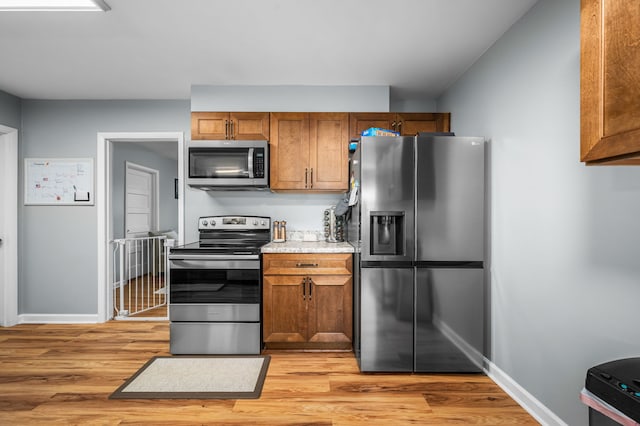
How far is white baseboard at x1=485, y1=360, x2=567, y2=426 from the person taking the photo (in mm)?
1889

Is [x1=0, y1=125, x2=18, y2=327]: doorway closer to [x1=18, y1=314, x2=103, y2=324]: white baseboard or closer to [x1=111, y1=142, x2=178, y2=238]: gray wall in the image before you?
[x1=18, y1=314, x2=103, y2=324]: white baseboard

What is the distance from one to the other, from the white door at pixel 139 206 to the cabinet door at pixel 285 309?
3383 millimetres

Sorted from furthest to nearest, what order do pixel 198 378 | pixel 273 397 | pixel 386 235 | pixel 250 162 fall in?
pixel 250 162
pixel 386 235
pixel 198 378
pixel 273 397

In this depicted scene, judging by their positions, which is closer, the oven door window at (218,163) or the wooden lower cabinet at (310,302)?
the wooden lower cabinet at (310,302)

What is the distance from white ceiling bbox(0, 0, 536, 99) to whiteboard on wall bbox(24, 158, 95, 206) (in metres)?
0.75

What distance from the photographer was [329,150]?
10.7ft

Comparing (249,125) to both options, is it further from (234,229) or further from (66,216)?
(66,216)

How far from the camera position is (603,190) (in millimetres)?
1570

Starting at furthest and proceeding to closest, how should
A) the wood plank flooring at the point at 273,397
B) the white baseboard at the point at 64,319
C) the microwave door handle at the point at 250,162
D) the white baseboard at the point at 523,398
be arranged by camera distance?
the white baseboard at the point at 64,319 → the microwave door handle at the point at 250,162 → the wood plank flooring at the point at 273,397 → the white baseboard at the point at 523,398

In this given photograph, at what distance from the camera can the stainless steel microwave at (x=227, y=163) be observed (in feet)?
10.3

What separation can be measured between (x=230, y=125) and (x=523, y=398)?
3.10m

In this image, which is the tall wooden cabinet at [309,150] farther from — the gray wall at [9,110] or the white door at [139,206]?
the white door at [139,206]

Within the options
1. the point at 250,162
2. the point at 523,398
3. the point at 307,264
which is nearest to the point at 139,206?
the point at 250,162

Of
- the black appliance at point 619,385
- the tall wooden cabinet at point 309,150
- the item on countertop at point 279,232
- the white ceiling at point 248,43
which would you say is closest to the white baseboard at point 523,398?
the black appliance at point 619,385
